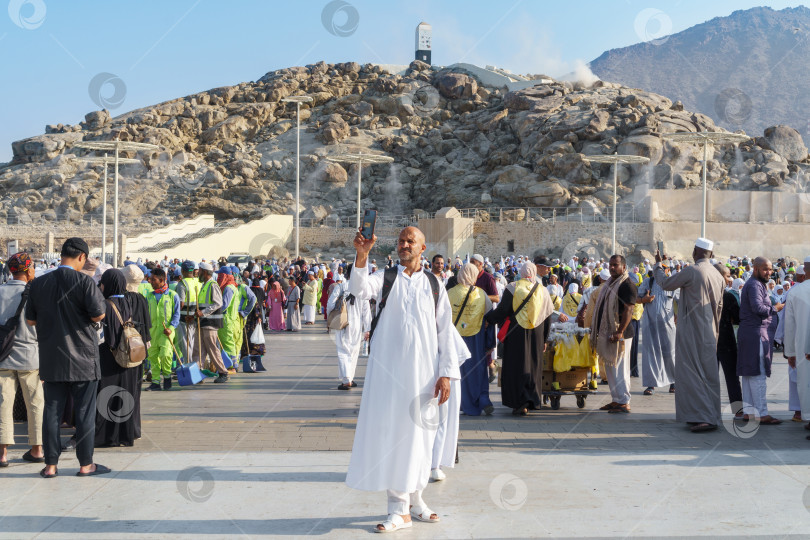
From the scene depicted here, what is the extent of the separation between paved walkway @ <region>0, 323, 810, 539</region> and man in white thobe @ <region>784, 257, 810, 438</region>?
39 cm

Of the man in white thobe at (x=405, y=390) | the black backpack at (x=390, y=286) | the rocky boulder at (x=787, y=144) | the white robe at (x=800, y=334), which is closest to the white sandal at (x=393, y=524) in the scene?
the man in white thobe at (x=405, y=390)

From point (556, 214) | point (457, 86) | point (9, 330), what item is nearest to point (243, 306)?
point (9, 330)

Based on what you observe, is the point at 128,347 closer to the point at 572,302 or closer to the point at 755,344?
the point at 755,344

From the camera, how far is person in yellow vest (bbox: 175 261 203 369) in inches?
424

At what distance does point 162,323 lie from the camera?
9.97m

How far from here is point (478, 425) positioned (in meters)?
8.02

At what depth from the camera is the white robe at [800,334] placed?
7.72m

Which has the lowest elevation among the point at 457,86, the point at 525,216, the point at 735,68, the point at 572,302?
the point at 572,302

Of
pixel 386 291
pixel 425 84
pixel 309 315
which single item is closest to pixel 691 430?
pixel 386 291

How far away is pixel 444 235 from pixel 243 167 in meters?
23.3

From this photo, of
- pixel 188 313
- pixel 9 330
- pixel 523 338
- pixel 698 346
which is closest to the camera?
pixel 9 330

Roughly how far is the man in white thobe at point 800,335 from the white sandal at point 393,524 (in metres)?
4.74

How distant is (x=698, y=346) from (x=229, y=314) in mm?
6175

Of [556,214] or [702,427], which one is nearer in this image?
[702,427]
